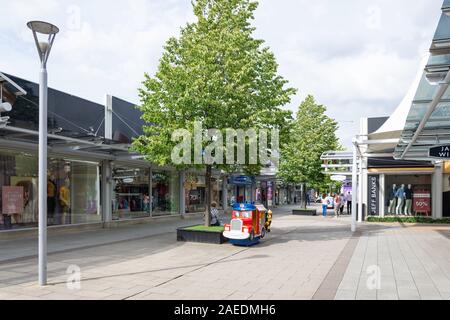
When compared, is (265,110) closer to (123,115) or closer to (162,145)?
(162,145)

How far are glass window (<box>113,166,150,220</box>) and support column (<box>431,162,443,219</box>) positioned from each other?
15.4 meters

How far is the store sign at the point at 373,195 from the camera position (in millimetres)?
22719

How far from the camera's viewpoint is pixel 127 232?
15.9 m

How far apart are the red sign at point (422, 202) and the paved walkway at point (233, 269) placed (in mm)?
8691

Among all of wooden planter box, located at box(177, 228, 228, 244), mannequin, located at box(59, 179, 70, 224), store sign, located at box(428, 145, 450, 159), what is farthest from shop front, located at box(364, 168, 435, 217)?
mannequin, located at box(59, 179, 70, 224)

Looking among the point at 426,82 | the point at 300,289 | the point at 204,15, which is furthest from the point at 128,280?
the point at 204,15

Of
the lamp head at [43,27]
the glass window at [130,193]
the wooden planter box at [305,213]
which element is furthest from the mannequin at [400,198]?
the lamp head at [43,27]

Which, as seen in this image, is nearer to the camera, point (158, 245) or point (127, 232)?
point (158, 245)

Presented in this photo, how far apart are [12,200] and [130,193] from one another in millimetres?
6605

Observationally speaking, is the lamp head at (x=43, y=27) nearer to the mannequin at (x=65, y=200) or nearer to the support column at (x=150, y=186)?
the mannequin at (x=65, y=200)

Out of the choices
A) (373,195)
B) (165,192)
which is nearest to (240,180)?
(165,192)

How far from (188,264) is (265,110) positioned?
5648 mm

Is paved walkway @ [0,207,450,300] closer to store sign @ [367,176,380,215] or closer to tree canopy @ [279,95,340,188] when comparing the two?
store sign @ [367,176,380,215]

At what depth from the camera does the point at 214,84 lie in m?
12.0
